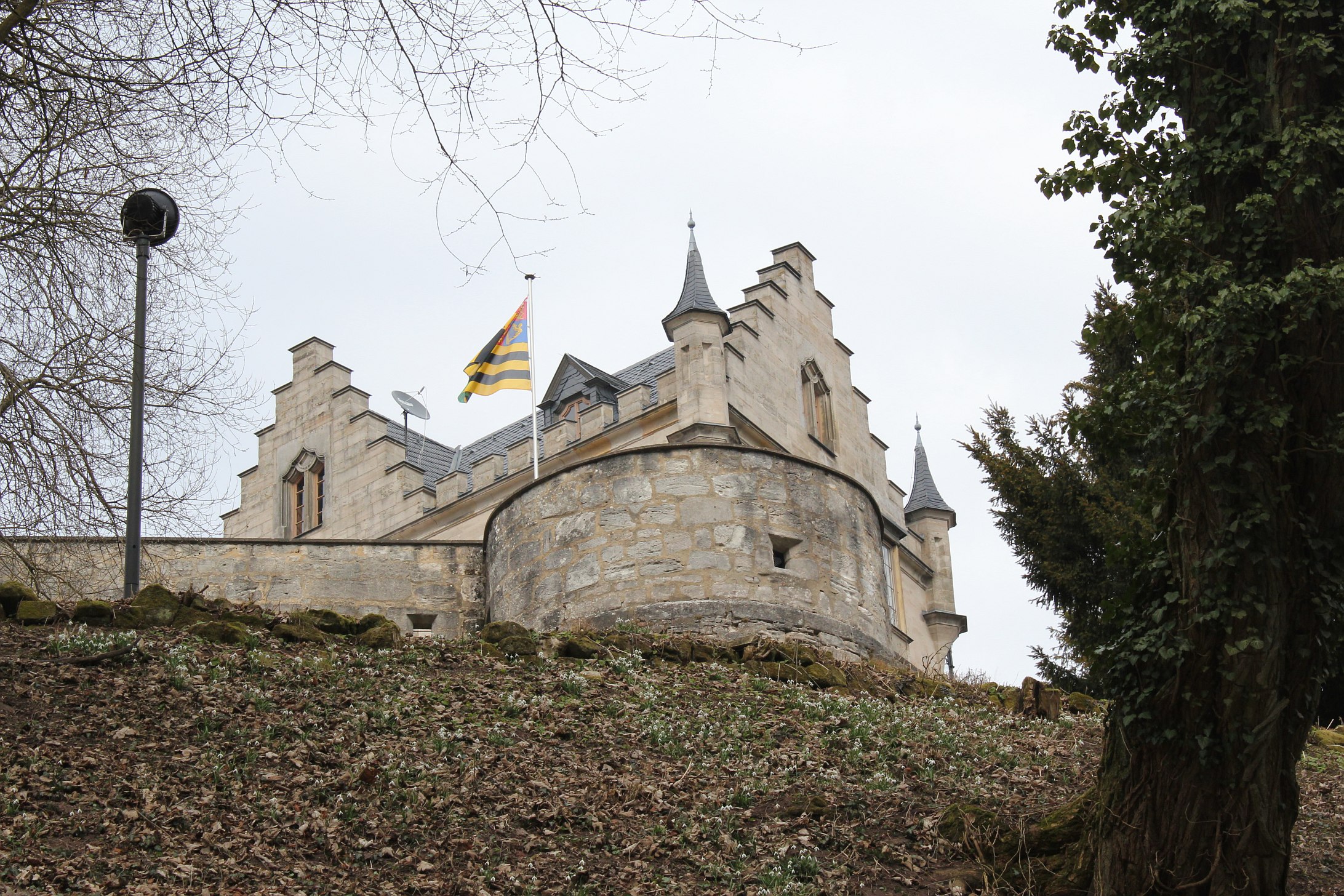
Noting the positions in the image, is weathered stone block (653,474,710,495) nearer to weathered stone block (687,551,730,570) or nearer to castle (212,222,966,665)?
castle (212,222,966,665)

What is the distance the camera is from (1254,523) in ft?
27.8

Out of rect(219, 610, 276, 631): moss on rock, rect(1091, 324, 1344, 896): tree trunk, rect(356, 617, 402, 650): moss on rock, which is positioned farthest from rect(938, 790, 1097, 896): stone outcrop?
rect(219, 610, 276, 631): moss on rock

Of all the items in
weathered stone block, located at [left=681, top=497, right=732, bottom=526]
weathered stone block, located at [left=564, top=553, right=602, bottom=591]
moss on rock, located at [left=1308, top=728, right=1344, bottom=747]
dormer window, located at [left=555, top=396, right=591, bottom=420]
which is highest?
dormer window, located at [left=555, top=396, right=591, bottom=420]

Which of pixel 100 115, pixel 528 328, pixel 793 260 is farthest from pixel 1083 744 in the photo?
pixel 793 260

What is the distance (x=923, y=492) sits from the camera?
30.6m

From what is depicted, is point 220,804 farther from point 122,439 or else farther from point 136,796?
point 122,439

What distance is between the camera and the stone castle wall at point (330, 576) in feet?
57.0

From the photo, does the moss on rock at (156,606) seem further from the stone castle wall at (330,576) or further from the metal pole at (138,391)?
the stone castle wall at (330,576)

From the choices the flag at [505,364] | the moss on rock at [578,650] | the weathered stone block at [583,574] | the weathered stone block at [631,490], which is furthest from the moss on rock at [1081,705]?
the flag at [505,364]

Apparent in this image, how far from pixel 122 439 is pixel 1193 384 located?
22.4 ft

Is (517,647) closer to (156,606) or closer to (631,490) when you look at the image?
(156,606)

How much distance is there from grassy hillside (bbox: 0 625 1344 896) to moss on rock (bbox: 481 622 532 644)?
2.14 ft

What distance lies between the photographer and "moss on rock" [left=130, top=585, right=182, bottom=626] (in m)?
13.1

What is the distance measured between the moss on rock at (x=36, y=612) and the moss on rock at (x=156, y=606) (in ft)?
1.94
